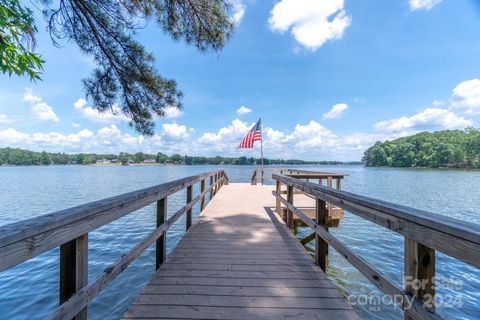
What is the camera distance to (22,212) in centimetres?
1173

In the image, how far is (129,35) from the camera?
11.8ft

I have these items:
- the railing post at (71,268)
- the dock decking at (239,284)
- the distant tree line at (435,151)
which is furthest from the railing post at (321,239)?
the distant tree line at (435,151)

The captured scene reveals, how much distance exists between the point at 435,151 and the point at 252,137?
238ft

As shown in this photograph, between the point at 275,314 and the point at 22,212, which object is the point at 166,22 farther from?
the point at 22,212

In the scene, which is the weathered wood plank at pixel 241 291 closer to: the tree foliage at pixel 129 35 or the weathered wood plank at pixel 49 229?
the weathered wood plank at pixel 49 229

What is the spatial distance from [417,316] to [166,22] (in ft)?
14.2

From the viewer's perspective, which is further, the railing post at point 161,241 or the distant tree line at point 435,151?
the distant tree line at point 435,151

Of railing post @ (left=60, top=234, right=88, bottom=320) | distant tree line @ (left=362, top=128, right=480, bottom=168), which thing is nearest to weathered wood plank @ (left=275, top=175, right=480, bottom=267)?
railing post @ (left=60, top=234, right=88, bottom=320)

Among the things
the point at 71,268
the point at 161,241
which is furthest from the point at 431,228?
the point at 161,241

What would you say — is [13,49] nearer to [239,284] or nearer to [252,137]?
[239,284]

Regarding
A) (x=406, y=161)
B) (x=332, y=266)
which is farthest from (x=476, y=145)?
(x=332, y=266)

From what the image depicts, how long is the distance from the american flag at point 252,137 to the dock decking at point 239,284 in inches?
376

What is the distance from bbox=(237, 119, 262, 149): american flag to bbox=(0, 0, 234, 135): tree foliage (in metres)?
9.42

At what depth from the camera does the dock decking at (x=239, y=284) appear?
190 cm
